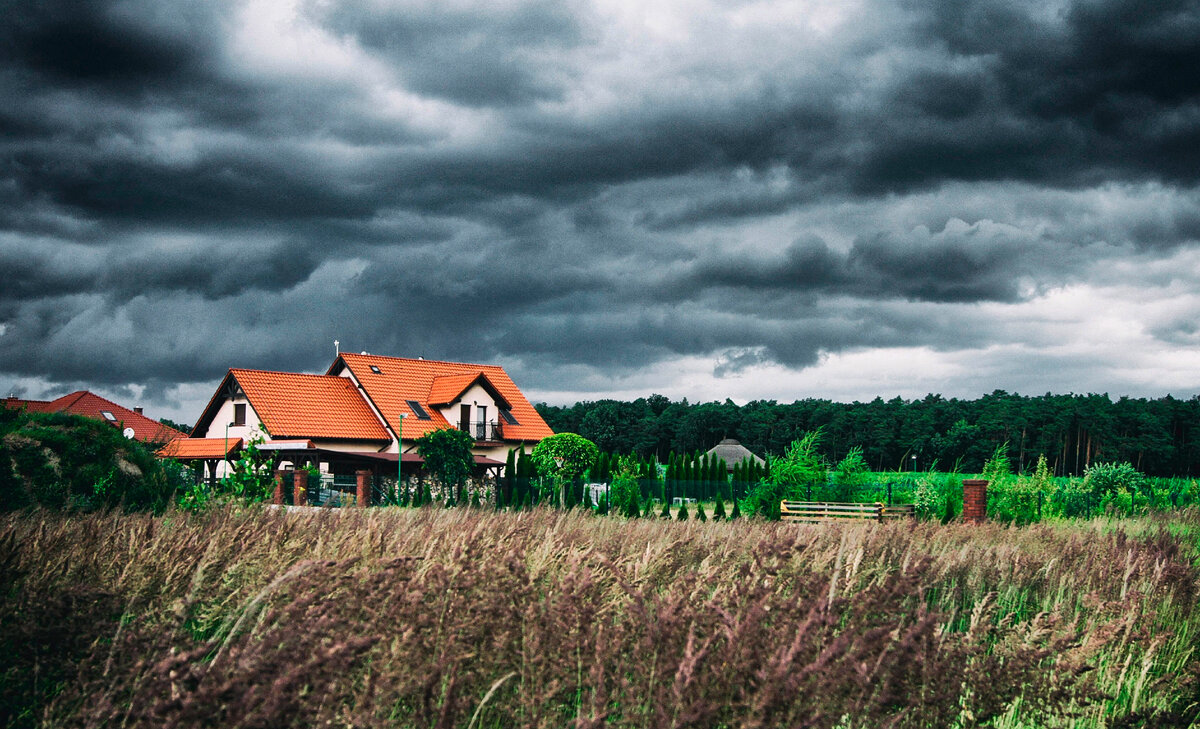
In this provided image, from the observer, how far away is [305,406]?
1558 inches

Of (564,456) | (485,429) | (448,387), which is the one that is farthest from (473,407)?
(564,456)

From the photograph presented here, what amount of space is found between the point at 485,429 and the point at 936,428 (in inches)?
3143

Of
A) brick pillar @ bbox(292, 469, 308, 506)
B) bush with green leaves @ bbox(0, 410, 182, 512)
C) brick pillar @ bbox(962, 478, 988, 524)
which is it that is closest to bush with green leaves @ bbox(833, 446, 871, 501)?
brick pillar @ bbox(962, 478, 988, 524)

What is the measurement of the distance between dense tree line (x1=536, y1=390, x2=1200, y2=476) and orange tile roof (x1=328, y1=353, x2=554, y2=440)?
1682 inches

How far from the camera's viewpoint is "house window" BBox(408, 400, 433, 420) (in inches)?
1649

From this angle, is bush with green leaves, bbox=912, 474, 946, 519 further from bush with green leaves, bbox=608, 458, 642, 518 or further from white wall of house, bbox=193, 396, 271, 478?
white wall of house, bbox=193, 396, 271, 478

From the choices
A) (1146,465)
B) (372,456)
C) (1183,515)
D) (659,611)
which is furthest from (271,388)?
(1146,465)

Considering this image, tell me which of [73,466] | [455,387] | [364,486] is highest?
[455,387]

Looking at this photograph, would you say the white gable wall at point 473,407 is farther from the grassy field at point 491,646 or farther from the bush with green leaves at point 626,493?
the grassy field at point 491,646

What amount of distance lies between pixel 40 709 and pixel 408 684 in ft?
5.26

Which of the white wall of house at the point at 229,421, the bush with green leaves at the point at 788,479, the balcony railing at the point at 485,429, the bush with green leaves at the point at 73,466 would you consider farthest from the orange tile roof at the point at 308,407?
the bush with green leaves at the point at 73,466

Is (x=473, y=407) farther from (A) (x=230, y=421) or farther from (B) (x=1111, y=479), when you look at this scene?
(B) (x=1111, y=479)

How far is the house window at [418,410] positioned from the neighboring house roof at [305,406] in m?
1.78

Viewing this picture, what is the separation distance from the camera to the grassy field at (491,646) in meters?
2.68
